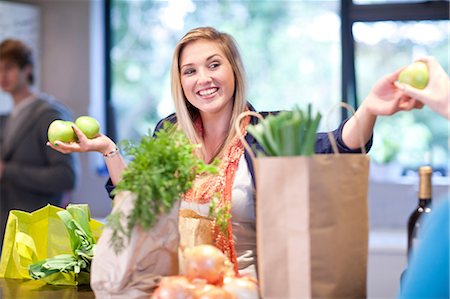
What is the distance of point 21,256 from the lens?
1857mm

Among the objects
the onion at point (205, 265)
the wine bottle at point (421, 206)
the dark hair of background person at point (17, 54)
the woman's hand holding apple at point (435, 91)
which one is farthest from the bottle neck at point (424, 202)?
the dark hair of background person at point (17, 54)

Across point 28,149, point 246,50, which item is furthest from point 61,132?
point 246,50

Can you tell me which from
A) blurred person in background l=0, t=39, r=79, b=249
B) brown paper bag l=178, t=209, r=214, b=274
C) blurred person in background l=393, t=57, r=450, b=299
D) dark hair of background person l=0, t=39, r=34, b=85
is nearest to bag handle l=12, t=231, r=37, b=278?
brown paper bag l=178, t=209, r=214, b=274

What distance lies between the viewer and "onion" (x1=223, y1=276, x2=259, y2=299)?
137 centimetres

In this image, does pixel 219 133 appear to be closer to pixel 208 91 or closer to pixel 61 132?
pixel 208 91

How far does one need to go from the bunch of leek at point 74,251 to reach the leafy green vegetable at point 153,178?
40 cm

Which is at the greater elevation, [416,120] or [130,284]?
[416,120]

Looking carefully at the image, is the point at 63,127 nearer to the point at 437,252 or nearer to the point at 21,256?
the point at 21,256

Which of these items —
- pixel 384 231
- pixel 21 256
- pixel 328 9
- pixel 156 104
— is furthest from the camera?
pixel 156 104

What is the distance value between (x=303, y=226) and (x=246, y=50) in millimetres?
3365

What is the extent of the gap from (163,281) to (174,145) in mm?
250

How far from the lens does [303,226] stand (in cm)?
130

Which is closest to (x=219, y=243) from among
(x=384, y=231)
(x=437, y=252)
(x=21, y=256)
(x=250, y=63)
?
(x=21, y=256)

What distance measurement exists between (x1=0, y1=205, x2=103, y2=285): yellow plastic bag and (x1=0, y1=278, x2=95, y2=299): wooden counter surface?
4cm
